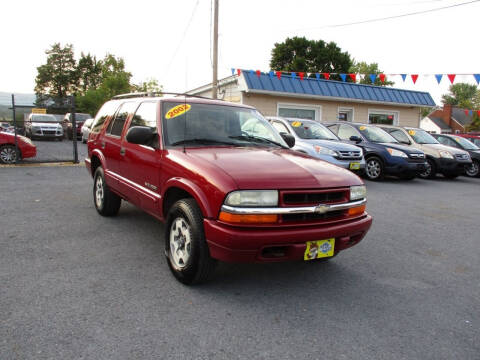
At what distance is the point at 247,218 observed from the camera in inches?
107

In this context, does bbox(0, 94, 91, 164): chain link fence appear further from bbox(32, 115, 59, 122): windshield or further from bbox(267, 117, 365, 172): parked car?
bbox(267, 117, 365, 172): parked car

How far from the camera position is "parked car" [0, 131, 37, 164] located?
35.7 feet

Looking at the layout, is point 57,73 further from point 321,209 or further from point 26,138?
point 321,209

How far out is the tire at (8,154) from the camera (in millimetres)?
10961

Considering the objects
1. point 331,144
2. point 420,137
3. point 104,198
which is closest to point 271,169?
point 104,198

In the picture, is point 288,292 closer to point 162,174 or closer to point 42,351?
point 162,174

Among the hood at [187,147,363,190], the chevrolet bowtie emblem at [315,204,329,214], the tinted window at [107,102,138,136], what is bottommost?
the chevrolet bowtie emblem at [315,204,329,214]

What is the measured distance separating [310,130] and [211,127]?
6310mm

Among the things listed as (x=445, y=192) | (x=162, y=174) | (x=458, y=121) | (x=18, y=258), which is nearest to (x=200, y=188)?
(x=162, y=174)

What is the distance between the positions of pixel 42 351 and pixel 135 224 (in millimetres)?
2880

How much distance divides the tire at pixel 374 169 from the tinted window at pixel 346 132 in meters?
1.04

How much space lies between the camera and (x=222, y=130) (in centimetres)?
398

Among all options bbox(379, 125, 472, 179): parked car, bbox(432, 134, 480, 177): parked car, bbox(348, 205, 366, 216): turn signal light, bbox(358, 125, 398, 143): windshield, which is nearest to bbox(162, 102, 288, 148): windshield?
bbox(348, 205, 366, 216): turn signal light

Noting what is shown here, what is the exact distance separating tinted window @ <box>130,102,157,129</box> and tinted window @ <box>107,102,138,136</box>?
21cm
